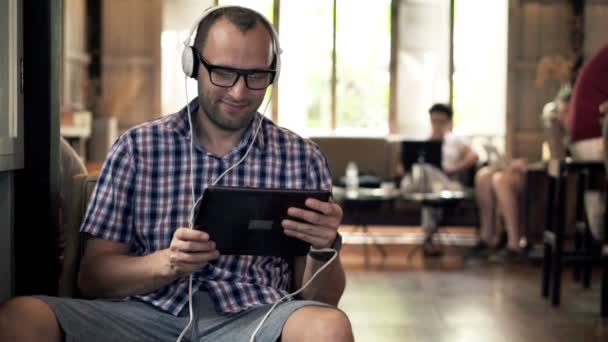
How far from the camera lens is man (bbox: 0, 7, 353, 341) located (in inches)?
66.4

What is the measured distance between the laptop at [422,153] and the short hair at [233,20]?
243 inches

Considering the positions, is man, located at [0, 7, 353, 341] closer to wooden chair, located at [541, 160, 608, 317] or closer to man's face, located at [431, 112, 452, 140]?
wooden chair, located at [541, 160, 608, 317]

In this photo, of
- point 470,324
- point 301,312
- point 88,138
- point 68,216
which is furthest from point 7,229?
point 88,138

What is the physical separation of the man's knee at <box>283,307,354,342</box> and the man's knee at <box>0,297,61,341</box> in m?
0.40

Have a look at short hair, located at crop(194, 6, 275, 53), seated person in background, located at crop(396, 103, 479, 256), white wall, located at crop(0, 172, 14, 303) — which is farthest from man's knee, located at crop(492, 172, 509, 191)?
white wall, located at crop(0, 172, 14, 303)

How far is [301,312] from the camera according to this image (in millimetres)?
1645

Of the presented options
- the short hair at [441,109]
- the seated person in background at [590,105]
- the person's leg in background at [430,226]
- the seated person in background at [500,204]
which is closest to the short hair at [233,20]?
the seated person in background at [590,105]

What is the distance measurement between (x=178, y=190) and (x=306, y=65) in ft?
30.1

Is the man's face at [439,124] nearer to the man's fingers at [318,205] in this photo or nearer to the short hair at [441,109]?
the short hair at [441,109]

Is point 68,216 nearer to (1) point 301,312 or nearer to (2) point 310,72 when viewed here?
(1) point 301,312

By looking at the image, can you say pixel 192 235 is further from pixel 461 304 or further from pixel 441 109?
pixel 441 109

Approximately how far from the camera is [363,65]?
1098 cm

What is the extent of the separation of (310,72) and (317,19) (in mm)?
614

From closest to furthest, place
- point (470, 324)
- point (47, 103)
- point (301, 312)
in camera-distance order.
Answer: point (301, 312), point (47, 103), point (470, 324)
